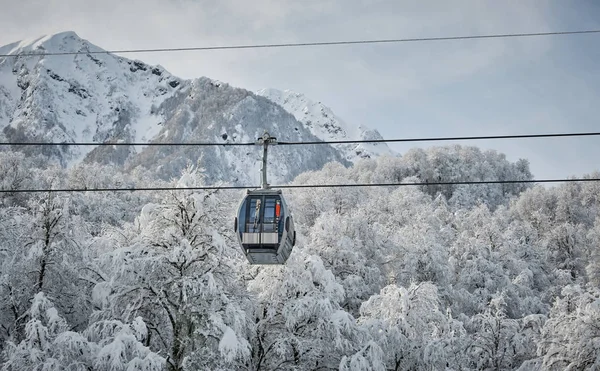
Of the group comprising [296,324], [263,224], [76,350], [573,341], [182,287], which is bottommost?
[573,341]

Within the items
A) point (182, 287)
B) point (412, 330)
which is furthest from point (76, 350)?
point (412, 330)

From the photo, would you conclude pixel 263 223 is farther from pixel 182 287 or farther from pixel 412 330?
pixel 412 330

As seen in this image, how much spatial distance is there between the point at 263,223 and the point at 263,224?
27 millimetres

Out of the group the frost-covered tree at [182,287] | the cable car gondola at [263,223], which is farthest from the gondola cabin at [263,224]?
the frost-covered tree at [182,287]

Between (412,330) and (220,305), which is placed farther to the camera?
(412,330)

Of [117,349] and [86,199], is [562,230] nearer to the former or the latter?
[86,199]

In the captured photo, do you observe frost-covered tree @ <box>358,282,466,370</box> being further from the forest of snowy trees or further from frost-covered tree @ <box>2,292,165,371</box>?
frost-covered tree @ <box>2,292,165,371</box>

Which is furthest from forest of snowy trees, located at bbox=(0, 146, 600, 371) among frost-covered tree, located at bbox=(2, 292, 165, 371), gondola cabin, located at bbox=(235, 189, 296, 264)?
gondola cabin, located at bbox=(235, 189, 296, 264)

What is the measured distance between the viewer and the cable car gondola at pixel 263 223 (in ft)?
51.0

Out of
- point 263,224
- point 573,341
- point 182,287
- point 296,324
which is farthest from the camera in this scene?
point 573,341

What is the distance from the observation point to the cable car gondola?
1555 centimetres

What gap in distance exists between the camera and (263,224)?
51.2ft

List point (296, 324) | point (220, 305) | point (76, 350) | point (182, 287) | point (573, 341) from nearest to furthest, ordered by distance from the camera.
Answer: point (76, 350), point (182, 287), point (220, 305), point (296, 324), point (573, 341)

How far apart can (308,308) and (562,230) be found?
154 ft
